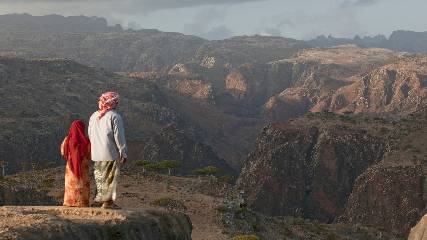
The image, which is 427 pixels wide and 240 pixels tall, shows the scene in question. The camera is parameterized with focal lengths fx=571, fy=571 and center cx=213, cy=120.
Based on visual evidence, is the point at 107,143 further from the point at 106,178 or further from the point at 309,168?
the point at 309,168

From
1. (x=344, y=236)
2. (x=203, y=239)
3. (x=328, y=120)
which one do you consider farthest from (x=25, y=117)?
(x=203, y=239)

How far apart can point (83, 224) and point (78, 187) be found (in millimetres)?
2037

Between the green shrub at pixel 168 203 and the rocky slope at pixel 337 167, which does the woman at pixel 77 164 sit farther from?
the rocky slope at pixel 337 167

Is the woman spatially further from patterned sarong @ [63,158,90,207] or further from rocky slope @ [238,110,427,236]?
rocky slope @ [238,110,427,236]

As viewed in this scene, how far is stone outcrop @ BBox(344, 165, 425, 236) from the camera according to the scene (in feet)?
285

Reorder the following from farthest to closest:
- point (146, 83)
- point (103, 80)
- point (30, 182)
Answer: point (146, 83) → point (103, 80) → point (30, 182)

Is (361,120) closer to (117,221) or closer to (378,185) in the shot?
(378,185)

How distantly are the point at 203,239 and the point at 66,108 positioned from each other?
11159 cm

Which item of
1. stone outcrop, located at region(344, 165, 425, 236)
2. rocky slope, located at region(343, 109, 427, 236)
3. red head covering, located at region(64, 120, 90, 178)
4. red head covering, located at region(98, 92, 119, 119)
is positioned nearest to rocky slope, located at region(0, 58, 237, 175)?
stone outcrop, located at region(344, 165, 425, 236)

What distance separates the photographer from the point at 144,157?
111125 millimetres

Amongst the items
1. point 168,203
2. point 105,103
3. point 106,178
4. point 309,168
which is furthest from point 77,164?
point 309,168

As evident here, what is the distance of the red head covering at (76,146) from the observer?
1484cm

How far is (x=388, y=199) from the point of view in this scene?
90000mm

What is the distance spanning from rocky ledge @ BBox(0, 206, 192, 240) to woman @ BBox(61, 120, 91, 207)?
700mm
